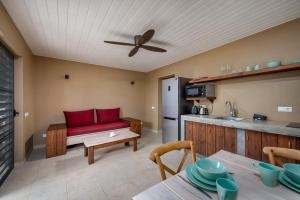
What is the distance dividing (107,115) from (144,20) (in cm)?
323

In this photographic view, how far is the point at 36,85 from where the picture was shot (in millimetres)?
3541

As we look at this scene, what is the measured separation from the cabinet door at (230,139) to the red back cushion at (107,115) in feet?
11.1

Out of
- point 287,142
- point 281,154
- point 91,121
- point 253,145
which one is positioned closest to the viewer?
point 281,154

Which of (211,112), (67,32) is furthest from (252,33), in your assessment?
(67,32)

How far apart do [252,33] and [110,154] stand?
156 inches

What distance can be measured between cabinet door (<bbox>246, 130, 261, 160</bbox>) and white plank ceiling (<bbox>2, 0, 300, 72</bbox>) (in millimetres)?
1854

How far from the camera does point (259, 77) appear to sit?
2512 mm

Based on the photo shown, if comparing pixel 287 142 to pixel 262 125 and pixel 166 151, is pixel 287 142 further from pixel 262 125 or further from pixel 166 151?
pixel 166 151

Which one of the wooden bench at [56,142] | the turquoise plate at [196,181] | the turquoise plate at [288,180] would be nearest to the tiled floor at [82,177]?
the wooden bench at [56,142]

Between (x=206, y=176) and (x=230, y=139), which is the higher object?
(x=206, y=176)

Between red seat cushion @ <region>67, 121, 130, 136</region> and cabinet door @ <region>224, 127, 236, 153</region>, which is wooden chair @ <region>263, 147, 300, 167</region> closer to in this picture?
cabinet door @ <region>224, 127, 236, 153</region>

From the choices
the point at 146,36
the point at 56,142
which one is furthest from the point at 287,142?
the point at 56,142

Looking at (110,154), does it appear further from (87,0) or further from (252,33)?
(252,33)

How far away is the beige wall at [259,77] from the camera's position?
7.08ft
